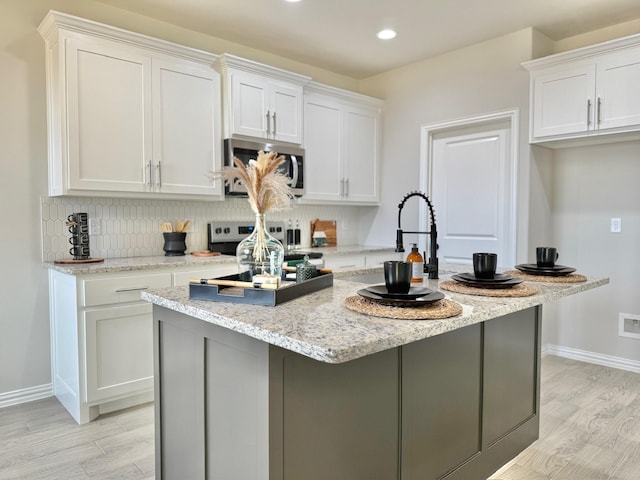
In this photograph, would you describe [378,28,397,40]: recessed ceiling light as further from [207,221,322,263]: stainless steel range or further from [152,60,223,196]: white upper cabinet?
[207,221,322,263]: stainless steel range

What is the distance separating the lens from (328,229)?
4.71 meters

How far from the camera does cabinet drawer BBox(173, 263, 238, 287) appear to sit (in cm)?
295

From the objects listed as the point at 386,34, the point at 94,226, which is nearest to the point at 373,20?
the point at 386,34

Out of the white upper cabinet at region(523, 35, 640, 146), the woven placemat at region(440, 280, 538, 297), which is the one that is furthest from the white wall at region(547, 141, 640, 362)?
the woven placemat at region(440, 280, 538, 297)

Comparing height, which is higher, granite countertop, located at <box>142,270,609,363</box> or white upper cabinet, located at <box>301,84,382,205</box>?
white upper cabinet, located at <box>301,84,382,205</box>

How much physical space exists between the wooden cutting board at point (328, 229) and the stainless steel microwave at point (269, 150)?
0.59m

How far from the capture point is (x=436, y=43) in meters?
3.93

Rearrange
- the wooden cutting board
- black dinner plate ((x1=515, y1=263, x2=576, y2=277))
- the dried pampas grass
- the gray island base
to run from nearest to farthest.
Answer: the gray island base, the dried pampas grass, black dinner plate ((x1=515, y1=263, x2=576, y2=277)), the wooden cutting board

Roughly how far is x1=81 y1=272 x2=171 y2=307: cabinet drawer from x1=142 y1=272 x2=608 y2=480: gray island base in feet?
3.79

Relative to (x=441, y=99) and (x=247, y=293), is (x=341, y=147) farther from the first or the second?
(x=247, y=293)

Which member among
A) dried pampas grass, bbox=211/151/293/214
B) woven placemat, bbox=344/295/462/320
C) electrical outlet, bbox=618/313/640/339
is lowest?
electrical outlet, bbox=618/313/640/339

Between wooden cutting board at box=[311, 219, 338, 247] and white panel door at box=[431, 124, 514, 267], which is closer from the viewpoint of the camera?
white panel door at box=[431, 124, 514, 267]

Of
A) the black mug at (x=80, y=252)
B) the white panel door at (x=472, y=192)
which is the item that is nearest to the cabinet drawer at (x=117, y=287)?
the black mug at (x=80, y=252)

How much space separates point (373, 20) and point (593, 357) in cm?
324
